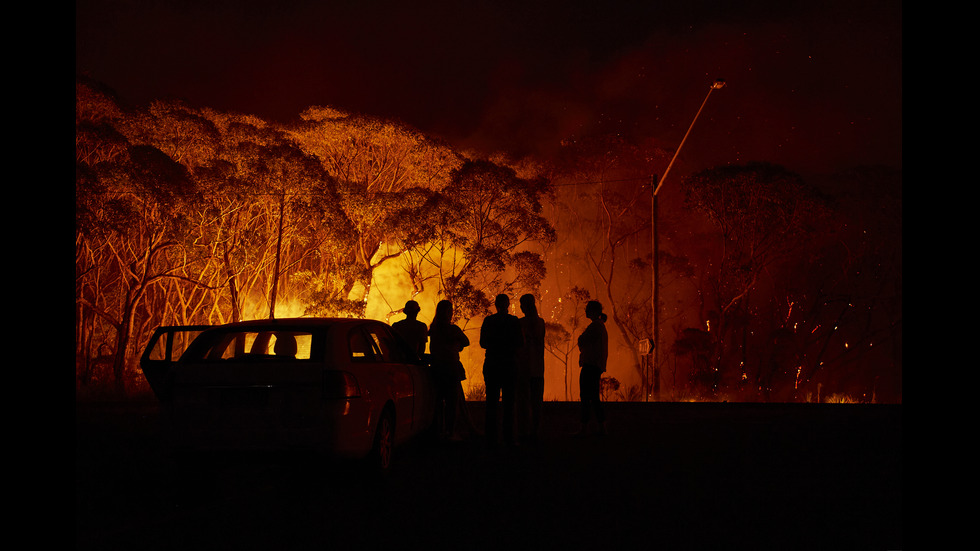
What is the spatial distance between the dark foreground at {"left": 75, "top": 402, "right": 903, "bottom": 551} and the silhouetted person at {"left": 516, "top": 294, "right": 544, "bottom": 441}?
0.57 metres

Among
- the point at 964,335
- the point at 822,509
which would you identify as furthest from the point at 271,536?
the point at 964,335

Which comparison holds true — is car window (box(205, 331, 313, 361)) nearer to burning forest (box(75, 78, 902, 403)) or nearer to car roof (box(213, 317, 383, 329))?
car roof (box(213, 317, 383, 329))

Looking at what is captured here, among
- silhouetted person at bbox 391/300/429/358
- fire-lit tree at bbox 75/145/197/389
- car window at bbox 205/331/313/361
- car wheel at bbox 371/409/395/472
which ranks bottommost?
car wheel at bbox 371/409/395/472

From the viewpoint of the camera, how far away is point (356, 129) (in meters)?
39.7

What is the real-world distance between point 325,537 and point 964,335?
4209 millimetres

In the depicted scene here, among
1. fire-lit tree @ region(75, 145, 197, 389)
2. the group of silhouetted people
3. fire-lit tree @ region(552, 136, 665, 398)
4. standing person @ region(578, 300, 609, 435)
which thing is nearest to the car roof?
the group of silhouetted people

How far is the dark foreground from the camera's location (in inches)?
284

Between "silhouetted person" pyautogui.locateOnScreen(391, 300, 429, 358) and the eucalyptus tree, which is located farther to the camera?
the eucalyptus tree

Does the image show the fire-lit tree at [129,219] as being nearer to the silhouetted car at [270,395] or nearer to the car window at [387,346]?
the car window at [387,346]

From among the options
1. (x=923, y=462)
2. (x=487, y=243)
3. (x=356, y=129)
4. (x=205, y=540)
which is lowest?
(x=205, y=540)

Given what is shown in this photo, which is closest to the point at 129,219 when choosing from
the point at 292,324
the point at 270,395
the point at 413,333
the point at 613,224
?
the point at 413,333

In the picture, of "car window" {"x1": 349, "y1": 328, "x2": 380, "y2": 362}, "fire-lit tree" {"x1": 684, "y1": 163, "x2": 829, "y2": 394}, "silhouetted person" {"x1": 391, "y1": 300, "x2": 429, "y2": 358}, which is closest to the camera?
"car window" {"x1": 349, "y1": 328, "x2": 380, "y2": 362}

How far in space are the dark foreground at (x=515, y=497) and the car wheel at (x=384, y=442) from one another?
→ 177 mm

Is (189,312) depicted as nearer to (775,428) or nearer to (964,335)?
(775,428)
